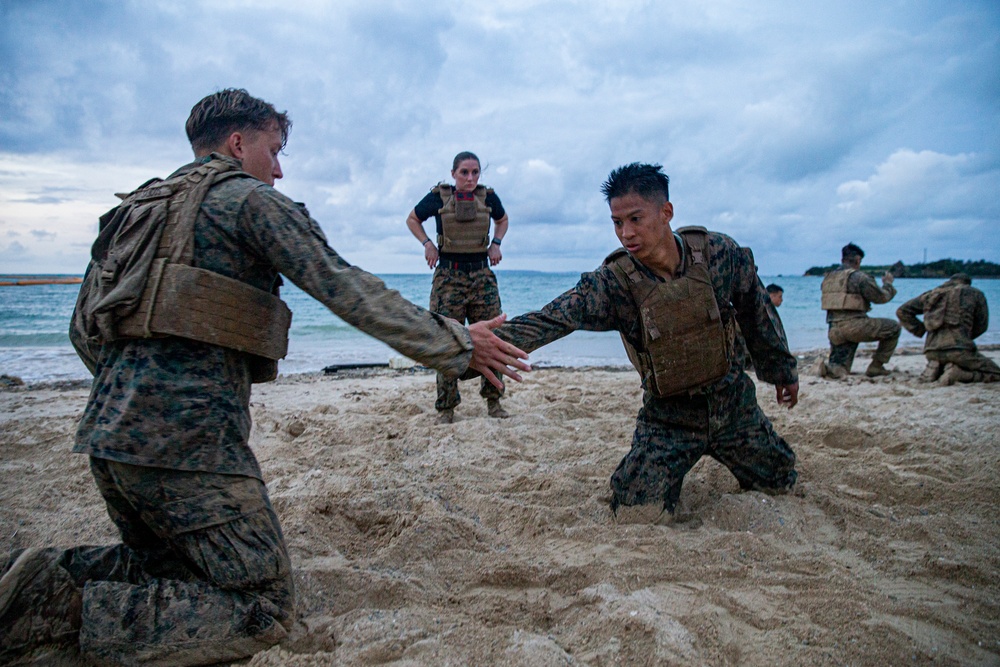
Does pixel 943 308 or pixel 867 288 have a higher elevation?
pixel 867 288

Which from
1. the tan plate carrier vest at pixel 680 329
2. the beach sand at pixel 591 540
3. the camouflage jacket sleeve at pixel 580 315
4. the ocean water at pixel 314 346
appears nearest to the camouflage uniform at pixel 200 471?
the beach sand at pixel 591 540

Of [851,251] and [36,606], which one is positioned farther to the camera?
[851,251]

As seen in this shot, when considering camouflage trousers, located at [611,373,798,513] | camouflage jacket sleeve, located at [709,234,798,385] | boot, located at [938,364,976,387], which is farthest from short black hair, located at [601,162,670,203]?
boot, located at [938,364,976,387]

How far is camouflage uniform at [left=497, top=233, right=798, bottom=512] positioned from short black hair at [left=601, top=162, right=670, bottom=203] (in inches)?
11.7

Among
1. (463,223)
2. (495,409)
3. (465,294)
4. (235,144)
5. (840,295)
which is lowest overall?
(495,409)

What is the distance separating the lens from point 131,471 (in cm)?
213

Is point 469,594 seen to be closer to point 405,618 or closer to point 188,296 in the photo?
point 405,618

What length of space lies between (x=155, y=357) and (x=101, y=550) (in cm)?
74

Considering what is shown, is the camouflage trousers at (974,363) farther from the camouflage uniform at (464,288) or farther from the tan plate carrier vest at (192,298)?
the tan plate carrier vest at (192,298)

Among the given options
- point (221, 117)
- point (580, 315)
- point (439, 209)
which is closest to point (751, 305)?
point (580, 315)

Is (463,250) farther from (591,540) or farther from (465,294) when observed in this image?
(591,540)

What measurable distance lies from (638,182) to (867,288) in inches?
280

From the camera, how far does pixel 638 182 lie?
11.0 feet

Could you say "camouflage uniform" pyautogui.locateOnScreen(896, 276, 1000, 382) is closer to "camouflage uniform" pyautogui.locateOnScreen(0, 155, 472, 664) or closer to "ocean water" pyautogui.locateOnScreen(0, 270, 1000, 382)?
"ocean water" pyautogui.locateOnScreen(0, 270, 1000, 382)
